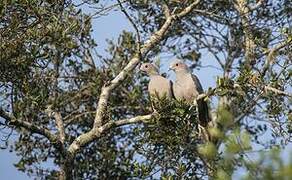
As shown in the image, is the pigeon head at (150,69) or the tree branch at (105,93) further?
the pigeon head at (150,69)

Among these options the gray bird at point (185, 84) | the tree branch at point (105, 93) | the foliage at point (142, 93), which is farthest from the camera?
the gray bird at point (185, 84)

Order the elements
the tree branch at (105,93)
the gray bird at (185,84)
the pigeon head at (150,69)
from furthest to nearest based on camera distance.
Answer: the pigeon head at (150,69)
the gray bird at (185,84)
the tree branch at (105,93)

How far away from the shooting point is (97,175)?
11891mm

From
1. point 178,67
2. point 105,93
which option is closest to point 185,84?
point 178,67

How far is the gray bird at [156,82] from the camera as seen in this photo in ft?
31.5

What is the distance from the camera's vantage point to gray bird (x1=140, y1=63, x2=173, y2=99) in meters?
9.61

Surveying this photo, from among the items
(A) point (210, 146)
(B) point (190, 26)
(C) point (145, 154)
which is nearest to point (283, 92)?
(C) point (145, 154)

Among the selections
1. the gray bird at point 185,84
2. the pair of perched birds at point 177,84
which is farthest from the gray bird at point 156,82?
the gray bird at point 185,84

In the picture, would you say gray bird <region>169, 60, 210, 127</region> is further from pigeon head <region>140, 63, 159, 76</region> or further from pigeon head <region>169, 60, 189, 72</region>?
pigeon head <region>140, 63, 159, 76</region>

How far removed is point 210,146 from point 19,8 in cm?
588

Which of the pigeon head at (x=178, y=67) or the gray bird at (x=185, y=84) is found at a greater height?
the pigeon head at (x=178, y=67)

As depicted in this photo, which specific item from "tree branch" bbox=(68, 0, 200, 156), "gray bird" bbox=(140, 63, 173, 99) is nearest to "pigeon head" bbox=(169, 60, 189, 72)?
"gray bird" bbox=(140, 63, 173, 99)

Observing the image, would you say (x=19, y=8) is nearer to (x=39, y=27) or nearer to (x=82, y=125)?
(x=39, y=27)

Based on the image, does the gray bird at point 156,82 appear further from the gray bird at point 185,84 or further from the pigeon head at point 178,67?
the pigeon head at point 178,67
